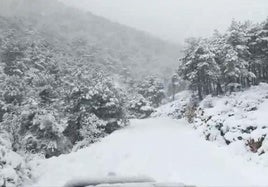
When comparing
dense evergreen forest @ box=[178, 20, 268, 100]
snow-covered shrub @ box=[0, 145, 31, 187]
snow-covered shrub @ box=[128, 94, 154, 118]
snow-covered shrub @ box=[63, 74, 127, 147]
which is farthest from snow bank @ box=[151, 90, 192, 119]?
snow-covered shrub @ box=[0, 145, 31, 187]

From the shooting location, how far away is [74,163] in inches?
521

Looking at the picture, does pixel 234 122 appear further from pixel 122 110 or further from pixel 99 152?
pixel 122 110

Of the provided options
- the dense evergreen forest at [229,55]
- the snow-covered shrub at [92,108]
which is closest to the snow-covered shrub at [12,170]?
the snow-covered shrub at [92,108]

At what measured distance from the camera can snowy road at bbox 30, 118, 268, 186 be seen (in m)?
10.8

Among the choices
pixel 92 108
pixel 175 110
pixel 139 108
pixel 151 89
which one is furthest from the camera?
pixel 151 89

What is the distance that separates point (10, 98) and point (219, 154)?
21.0m

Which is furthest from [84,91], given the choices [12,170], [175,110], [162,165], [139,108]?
[175,110]

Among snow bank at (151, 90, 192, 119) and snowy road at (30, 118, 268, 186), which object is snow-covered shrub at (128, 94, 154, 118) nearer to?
snow bank at (151, 90, 192, 119)

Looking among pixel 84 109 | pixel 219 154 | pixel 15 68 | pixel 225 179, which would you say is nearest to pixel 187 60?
pixel 84 109

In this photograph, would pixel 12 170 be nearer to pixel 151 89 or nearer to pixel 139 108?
pixel 139 108

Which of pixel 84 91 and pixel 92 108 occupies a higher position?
pixel 84 91

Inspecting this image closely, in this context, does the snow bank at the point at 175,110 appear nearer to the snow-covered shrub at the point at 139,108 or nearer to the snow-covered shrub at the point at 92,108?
the snow-covered shrub at the point at 139,108

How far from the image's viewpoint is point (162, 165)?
41.4 feet

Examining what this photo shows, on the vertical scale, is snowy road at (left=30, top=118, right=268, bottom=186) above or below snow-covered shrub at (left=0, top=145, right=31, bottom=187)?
below
